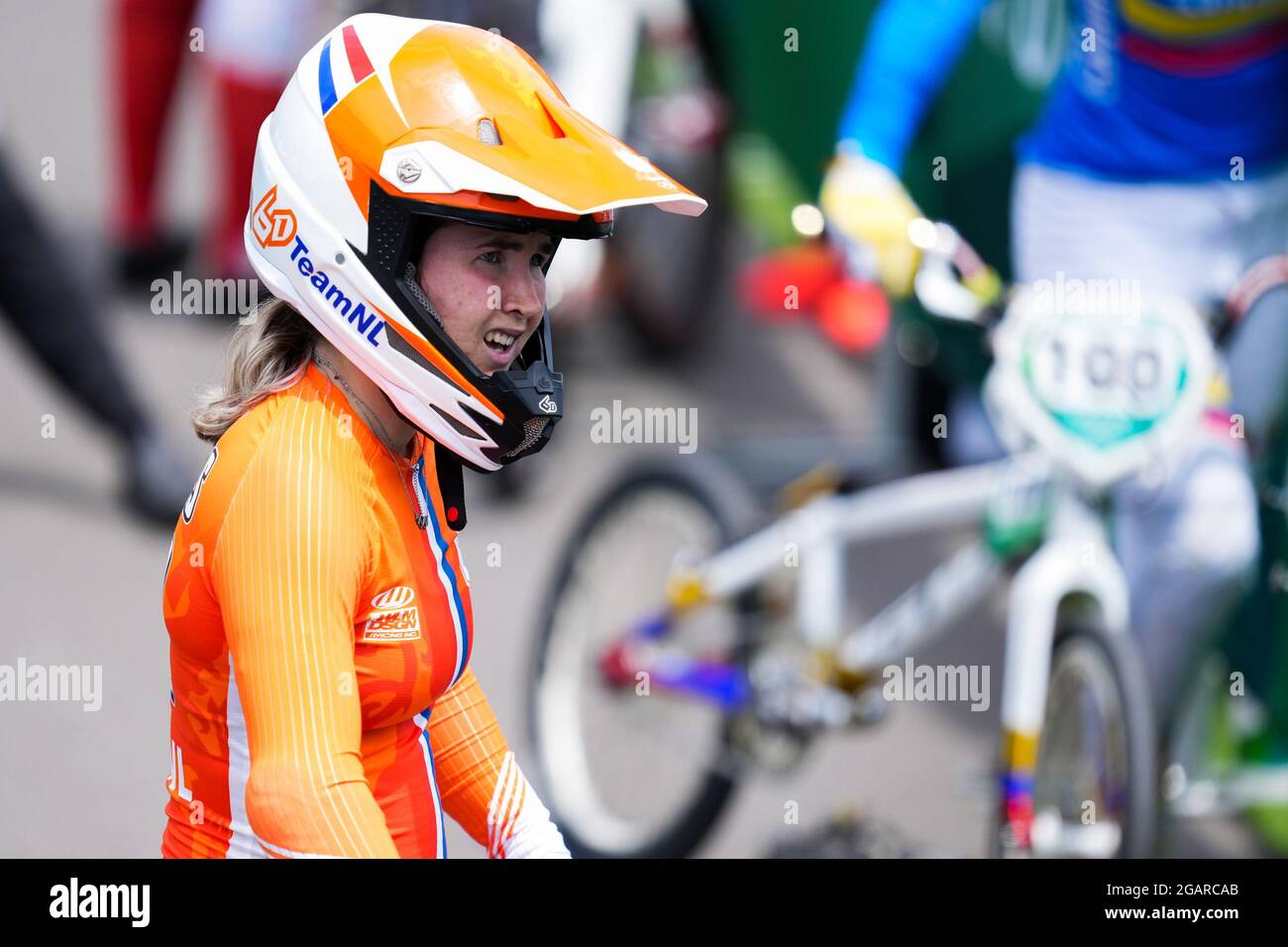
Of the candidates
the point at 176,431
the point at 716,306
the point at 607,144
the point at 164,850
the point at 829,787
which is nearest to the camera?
the point at 607,144

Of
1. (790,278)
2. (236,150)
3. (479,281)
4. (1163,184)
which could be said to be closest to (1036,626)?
(1163,184)

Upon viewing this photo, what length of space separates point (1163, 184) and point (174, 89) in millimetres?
3816

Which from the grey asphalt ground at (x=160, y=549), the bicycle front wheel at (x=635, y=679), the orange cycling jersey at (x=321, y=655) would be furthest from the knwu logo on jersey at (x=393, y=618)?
the bicycle front wheel at (x=635, y=679)

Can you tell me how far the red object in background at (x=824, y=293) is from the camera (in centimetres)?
661

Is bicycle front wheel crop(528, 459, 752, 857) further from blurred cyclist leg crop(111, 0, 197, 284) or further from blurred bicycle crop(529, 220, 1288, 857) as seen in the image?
blurred cyclist leg crop(111, 0, 197, 284)

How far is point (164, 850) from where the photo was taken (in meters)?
2.12

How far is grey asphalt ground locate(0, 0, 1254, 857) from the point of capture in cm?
464

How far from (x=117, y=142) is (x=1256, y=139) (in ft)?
13.9

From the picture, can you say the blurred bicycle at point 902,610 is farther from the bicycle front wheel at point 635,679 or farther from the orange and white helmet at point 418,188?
the orange and white helmet at point 418,188

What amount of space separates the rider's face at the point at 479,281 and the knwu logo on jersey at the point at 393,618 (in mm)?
268

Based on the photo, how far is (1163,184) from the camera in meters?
4.48
